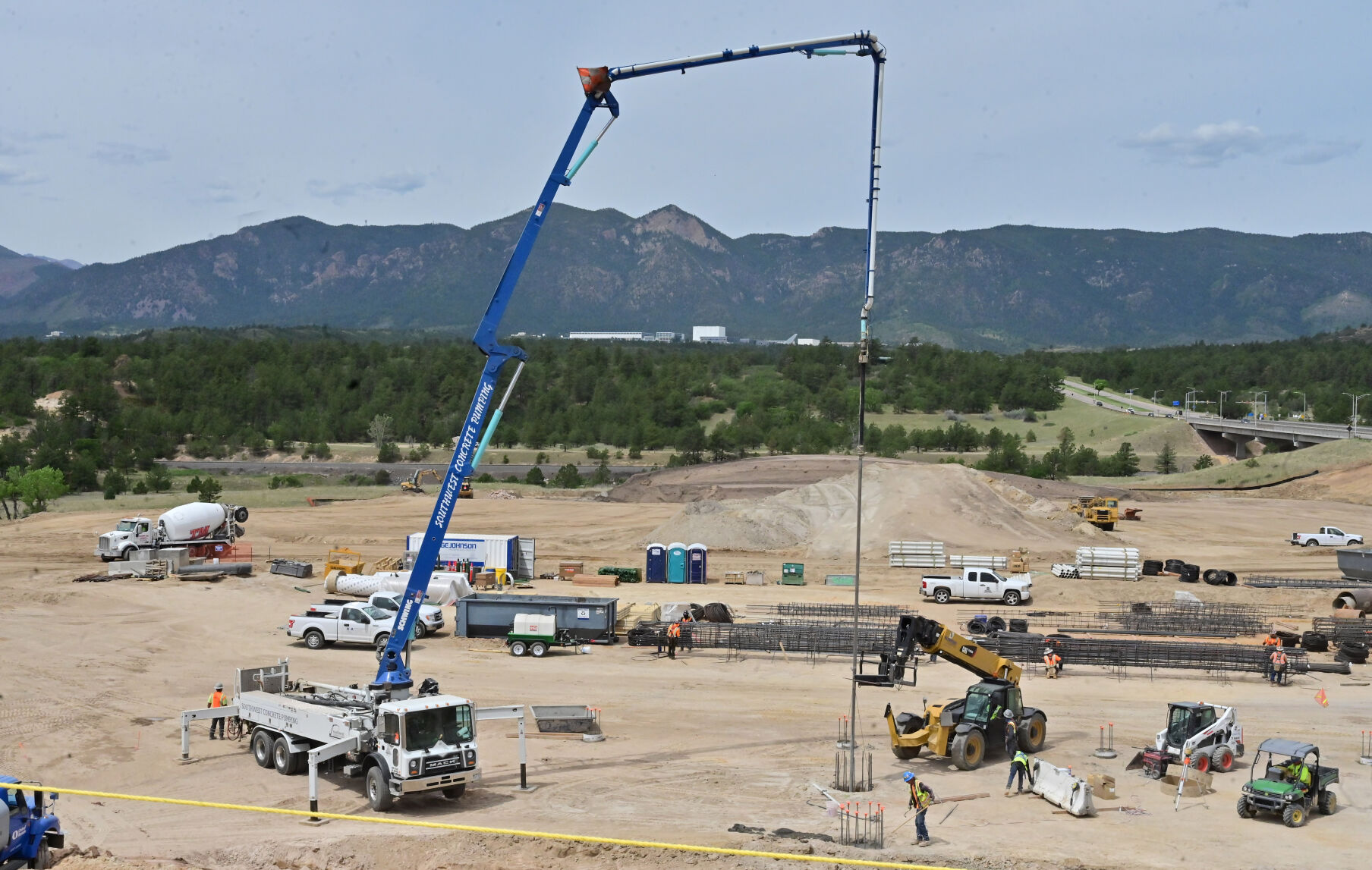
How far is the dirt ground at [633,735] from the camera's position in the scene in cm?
2034

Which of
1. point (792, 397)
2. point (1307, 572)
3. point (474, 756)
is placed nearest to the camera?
point (474, 756)

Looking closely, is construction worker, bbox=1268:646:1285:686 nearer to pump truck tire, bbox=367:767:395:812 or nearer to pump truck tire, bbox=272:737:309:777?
pump truck tire, bbox=367:767:395:812

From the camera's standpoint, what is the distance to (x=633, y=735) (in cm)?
2814

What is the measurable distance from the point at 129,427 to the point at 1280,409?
14353cm

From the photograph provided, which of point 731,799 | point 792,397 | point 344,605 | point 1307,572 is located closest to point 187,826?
point 731,799

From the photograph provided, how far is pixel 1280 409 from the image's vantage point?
16125cm

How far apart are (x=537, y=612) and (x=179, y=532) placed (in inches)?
900

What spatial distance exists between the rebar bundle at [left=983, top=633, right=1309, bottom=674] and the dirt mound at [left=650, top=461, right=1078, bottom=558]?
71.4ft

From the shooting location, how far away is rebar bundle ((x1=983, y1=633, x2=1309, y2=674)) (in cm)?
3538

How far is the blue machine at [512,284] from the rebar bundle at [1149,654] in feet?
58.4

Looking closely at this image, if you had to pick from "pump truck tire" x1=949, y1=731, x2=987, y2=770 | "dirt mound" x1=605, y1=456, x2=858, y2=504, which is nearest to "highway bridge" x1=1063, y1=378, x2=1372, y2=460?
"dirt mound" x1=605, y1=456, x2=858, y2=504

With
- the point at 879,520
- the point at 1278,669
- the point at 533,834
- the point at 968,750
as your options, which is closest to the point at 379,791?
the point at 533,834

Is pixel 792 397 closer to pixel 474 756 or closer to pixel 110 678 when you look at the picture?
pixel 110 678

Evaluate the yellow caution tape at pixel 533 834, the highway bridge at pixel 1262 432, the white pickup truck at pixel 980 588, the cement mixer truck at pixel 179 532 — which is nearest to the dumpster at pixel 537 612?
the white pickup truck at pixel 980 588
